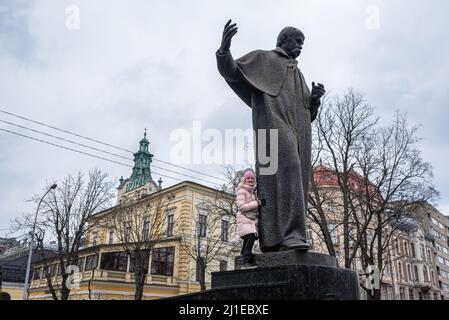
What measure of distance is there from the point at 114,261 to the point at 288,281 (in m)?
30.8

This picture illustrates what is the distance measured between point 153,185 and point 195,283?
21909 mm

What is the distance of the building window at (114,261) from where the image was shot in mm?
31531

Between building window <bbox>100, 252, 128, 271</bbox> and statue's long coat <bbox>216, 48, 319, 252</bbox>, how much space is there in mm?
29277

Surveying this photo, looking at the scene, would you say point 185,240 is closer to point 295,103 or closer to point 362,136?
point 362,136

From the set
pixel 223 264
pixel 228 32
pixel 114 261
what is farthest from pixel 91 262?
pixel 228 32

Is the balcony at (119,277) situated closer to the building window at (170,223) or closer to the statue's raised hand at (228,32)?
the building window at (170,223)

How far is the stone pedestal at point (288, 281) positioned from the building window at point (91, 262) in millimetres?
30050

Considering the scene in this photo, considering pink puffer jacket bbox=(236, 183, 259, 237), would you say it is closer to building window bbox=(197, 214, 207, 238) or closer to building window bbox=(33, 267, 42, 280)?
building window bbox=(197, 214, 207, 238)

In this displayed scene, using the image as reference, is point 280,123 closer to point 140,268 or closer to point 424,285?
point 140,268

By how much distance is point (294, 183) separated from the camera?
454cm

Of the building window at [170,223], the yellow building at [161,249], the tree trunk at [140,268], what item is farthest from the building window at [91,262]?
the building window at [170,223]
